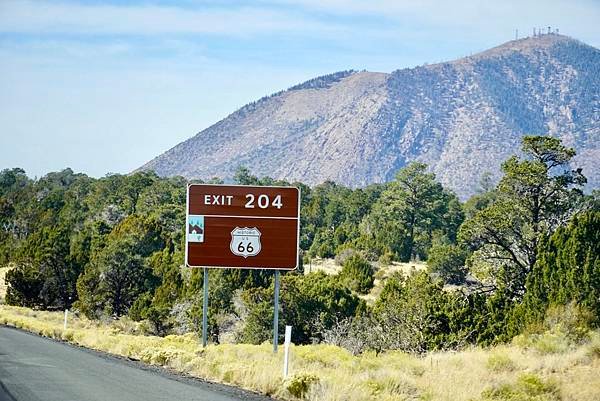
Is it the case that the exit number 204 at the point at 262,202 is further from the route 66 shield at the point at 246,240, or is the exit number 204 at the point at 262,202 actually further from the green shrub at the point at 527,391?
the green shrub at the point at 527,391

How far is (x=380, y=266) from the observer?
2803 inches

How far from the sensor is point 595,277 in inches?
1226

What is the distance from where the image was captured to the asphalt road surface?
43.2 ft

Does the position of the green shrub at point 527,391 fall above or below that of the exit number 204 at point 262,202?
below

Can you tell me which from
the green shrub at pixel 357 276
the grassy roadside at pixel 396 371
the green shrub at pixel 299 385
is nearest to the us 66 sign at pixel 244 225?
the grassy roadside at pixel 396 371

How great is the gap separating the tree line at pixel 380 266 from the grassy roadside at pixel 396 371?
9.03 m

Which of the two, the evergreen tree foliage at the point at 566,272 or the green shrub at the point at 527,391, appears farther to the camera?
the evergreen tree foliage at the point at 566,272

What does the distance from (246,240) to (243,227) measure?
0.97 ft

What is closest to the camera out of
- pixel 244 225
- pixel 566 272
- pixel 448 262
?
pixel 244 225

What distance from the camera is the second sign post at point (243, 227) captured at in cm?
1978

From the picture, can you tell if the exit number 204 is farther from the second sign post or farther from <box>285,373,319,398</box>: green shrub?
<box>285,373,319,398</box>: green shrub

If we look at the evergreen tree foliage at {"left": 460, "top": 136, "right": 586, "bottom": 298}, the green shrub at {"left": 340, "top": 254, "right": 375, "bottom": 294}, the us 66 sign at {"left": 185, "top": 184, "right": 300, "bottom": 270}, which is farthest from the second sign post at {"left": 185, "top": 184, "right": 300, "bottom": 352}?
the green shrub at {"left": 340, "top": 254, "right": 375, "bottom": 294}

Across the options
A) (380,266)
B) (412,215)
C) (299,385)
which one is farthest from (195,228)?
(412,215)

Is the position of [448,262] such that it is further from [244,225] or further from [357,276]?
[244,225]
